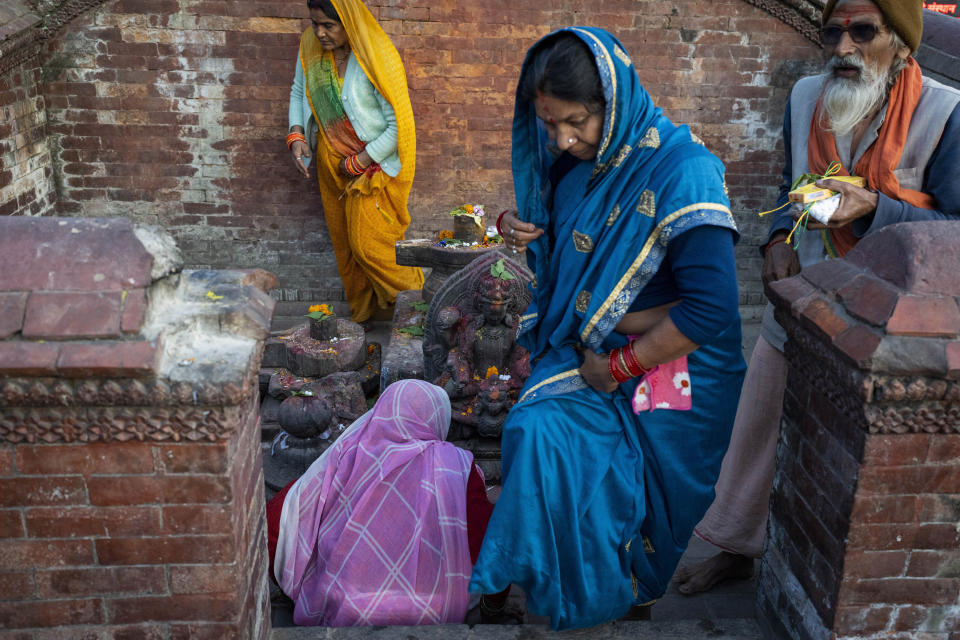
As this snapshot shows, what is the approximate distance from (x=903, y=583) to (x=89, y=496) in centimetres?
185

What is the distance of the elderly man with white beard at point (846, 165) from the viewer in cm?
232

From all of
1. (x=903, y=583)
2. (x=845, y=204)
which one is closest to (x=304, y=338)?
(x=845, y=204)

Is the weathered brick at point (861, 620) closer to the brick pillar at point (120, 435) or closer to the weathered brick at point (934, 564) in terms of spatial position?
the weathered brick at point (934, 564)

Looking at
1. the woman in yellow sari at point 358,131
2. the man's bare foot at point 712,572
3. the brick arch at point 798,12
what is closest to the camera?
the man's bare foot at point 712,572

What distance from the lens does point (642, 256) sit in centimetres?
207

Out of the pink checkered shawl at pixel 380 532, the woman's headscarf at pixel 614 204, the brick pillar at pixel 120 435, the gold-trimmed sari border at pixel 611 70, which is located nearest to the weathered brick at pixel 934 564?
the woman's headscarf at pixel 614 204

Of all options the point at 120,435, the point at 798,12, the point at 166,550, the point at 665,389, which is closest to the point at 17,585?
the point at 166,550

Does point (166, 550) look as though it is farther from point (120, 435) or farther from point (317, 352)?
point (317, 352)

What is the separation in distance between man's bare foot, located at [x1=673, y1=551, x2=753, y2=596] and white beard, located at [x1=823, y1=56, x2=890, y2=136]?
4.93ft

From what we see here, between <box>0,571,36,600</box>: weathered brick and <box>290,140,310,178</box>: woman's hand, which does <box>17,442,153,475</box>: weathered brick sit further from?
<box>290,140,310,178</box>: woman's hand

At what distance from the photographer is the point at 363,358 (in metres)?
4.80

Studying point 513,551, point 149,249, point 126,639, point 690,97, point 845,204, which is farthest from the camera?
point 690,97

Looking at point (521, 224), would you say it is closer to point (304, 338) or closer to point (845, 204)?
point (845, 204)

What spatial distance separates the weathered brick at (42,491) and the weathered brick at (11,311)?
1.07ft
